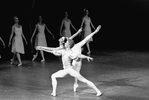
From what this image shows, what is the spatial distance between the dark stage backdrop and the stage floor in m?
2.91

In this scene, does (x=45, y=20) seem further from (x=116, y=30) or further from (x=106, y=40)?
(x=116, y=30)

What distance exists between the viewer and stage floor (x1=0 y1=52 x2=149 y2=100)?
830 centimetres

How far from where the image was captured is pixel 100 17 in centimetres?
1998

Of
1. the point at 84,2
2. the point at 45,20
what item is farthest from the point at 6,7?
the point at 84,2

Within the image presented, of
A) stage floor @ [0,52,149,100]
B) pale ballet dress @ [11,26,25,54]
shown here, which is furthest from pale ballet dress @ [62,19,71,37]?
pale ballet dress @ [11,26,25,54]

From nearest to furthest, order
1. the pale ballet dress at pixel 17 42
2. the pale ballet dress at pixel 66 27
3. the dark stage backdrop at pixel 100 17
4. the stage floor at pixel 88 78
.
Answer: the stage floor at pixel 88 78 < the pale ballet dress at pixel 17 42 < the pale ballet dress at pixel 66 27 < the dark stage backdrop at pixel 100 17

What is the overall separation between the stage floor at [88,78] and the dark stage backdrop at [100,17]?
291 cm

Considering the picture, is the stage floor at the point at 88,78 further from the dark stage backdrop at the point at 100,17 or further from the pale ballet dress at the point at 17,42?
the dark stage backdrop at the point at 100,17

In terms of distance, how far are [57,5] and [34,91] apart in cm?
1031

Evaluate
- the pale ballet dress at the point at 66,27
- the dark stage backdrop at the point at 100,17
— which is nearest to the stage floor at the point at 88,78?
the pale ballet dress at the point at 66,27

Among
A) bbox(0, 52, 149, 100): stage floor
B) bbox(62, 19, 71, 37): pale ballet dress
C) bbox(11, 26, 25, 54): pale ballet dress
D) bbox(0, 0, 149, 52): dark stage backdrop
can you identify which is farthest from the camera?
bbox(0, 0, 149, 52): dark stage backdrop

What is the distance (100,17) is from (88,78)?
10.4m

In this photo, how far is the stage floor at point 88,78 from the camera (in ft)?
27.2

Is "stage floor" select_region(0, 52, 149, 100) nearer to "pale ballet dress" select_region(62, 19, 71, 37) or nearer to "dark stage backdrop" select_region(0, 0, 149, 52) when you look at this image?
"pale ballet dress" select_region(62, 19, 71, 37)
